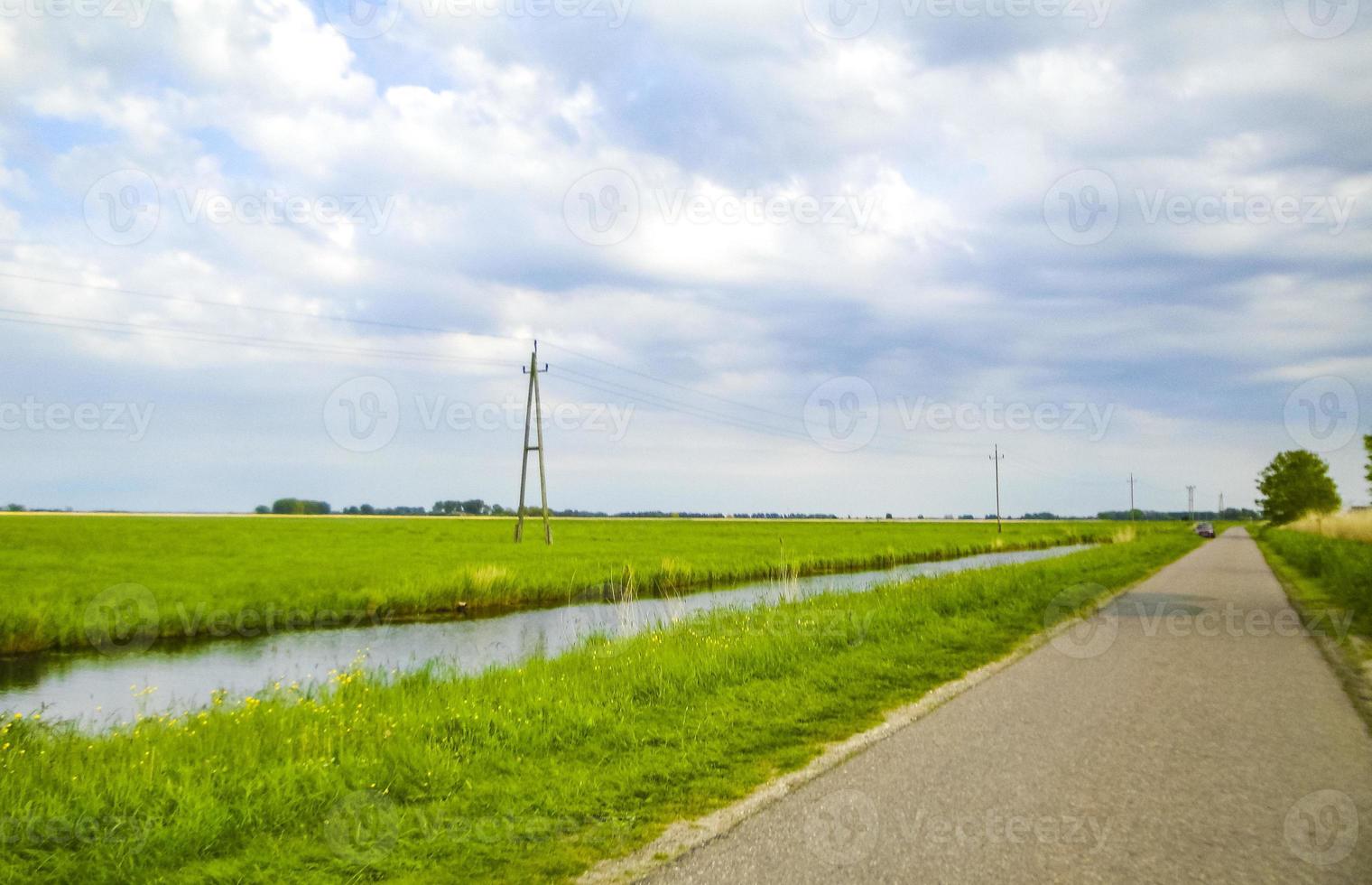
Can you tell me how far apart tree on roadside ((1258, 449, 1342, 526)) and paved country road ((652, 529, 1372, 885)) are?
106 metres

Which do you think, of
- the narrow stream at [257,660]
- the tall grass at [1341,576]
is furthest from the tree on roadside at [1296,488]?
the narrow stream at [257,660]

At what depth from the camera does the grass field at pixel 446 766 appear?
4.94 meters

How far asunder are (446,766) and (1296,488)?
12714 centimetres

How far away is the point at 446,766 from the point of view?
6.52m

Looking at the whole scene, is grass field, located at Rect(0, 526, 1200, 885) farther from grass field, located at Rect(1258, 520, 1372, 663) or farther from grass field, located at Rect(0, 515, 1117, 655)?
grass field, located at Rect(0, 515, 1117, 655)

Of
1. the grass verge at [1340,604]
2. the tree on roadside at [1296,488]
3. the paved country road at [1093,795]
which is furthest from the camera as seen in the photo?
the tree on roadside at [1296,488]

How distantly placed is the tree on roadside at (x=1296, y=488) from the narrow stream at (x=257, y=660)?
103 metres

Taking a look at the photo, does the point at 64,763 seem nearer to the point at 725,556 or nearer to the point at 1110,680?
the point at 1110,680

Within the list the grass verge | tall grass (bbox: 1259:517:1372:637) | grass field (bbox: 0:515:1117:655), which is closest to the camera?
the grass verge

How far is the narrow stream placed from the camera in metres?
12.7

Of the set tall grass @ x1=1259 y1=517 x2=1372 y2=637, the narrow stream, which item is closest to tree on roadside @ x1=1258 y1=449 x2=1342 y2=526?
tall grass @ x1=1259 y1=517 x2=1372 y2=637

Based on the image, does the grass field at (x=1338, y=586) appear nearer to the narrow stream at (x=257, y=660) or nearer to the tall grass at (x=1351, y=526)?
the tall grass at (x=1351, y=526)

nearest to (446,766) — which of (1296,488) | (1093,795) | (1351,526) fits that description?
(1093,795)

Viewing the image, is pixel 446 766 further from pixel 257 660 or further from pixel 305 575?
pixel 305 575
